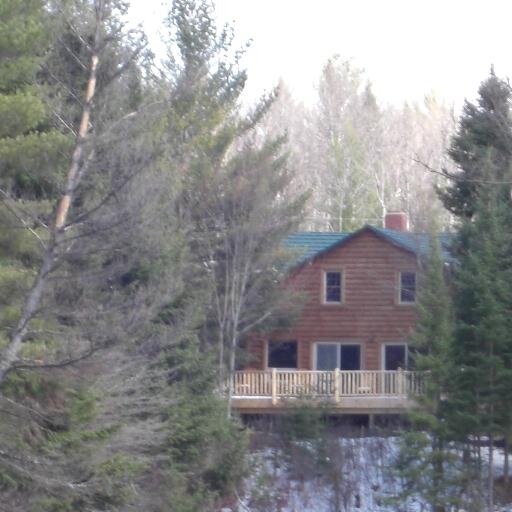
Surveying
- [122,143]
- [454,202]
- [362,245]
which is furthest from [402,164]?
[122,143]

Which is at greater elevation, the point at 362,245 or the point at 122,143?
the point at 362,245

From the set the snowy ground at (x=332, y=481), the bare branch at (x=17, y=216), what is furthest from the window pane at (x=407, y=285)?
the bare branch at (x=17, y=216)

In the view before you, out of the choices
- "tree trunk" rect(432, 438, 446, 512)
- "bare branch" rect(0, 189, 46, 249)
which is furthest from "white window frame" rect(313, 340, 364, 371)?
"bare branch" rect(0, 189, 46, 249)

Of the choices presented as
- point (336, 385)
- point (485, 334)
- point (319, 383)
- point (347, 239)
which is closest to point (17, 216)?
point (485, 334)

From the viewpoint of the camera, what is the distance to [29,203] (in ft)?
62.8

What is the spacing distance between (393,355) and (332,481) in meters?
7.99

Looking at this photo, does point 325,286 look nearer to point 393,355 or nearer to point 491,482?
point 393,355

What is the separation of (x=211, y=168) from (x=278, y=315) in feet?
16.0

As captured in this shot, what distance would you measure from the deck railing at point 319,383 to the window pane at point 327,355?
332 cm

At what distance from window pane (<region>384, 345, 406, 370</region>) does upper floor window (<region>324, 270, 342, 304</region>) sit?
7.09 ft

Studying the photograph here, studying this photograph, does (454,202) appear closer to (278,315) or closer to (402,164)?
(278,315)

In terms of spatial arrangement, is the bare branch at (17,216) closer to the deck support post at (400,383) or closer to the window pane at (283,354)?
the deck support post at (400,383)

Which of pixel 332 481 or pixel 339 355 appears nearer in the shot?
pixel 332 481

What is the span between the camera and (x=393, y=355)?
37156 mm
